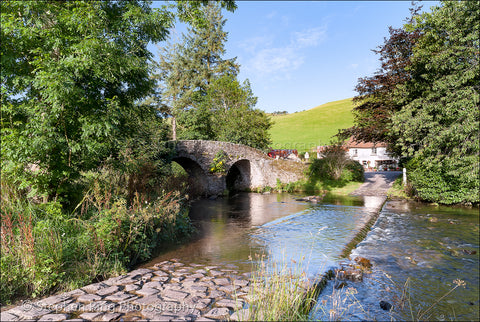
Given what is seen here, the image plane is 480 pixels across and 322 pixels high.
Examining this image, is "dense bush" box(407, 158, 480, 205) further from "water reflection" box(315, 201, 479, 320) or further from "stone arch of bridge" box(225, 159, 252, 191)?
"stone arch of bridge" box(225, 159, 252, 191)

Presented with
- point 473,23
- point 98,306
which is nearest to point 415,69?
point 473,23

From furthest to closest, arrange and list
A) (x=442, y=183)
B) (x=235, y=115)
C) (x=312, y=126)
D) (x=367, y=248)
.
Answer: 1. (x=312, y=126)
2. (x=235, y=115)
3. (x=442, y=183)
4. (x=367, y=248)

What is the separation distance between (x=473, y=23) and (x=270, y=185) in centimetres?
1714

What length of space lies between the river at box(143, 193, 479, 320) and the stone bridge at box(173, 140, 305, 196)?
669cm

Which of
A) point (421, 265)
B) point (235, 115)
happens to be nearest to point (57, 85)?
point (421, 265)

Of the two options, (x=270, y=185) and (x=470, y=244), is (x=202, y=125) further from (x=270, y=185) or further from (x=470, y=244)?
(x=470, y=244)

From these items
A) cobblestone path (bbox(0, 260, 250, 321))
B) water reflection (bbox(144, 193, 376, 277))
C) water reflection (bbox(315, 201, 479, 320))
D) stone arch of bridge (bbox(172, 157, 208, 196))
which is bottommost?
water reflection (bbox(315, 201, 479, 320))

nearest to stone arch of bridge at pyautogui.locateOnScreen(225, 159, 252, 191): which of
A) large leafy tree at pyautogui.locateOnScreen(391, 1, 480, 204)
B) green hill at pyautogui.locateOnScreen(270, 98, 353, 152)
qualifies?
large leafy tree at pyautogui.locateOnScreen(391, 1, 480, 204)

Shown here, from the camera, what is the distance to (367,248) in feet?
29.9

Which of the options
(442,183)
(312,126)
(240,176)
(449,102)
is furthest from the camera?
(312,126)

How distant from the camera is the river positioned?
5.71 meters

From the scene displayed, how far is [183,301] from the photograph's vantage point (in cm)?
497

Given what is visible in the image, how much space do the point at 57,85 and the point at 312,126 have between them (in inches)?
2907

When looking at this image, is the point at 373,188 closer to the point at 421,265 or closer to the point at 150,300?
the point at 421,265
